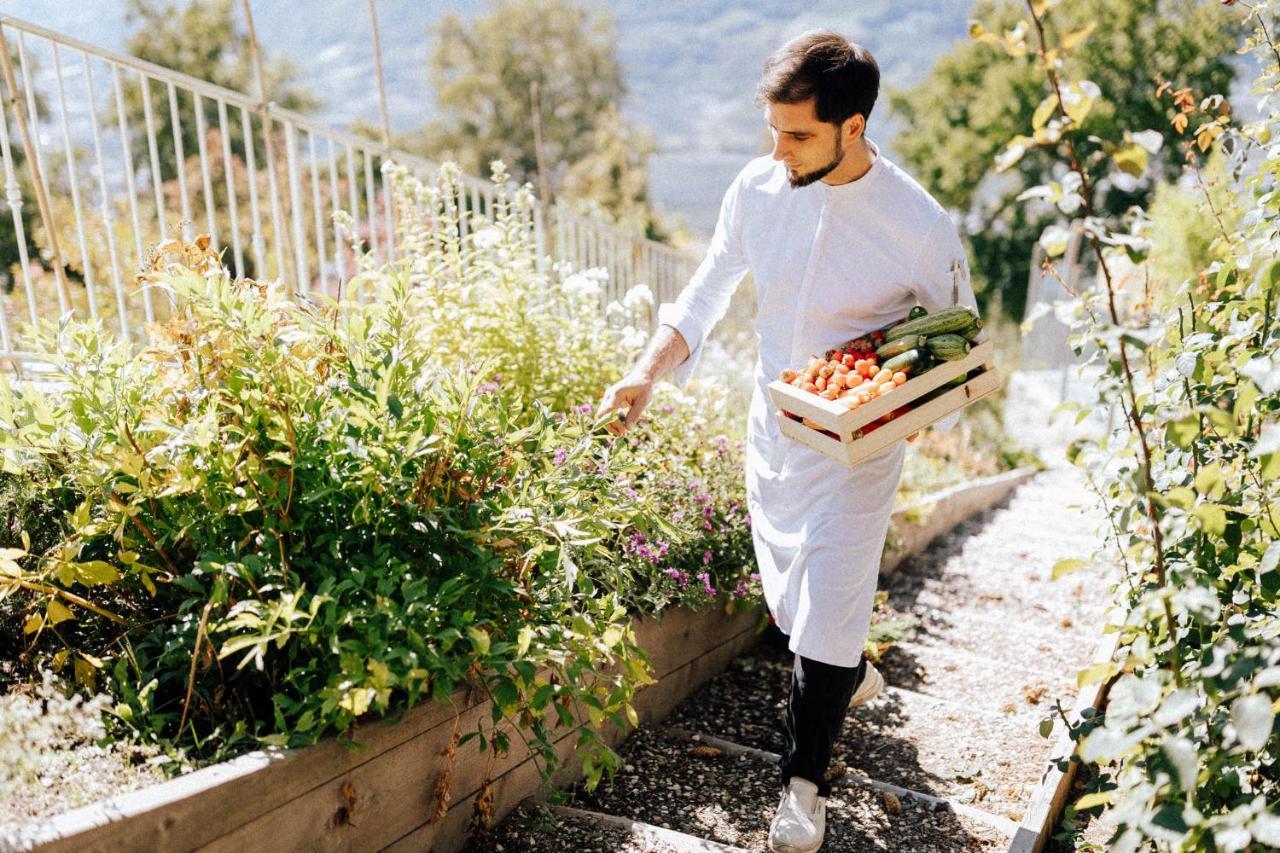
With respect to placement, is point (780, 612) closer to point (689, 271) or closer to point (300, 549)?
point (300, 549)

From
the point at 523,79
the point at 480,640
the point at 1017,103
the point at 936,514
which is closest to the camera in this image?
the point at 480,640

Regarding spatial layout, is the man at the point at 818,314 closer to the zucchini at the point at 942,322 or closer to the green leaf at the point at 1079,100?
the zucchini at the point at 942,322

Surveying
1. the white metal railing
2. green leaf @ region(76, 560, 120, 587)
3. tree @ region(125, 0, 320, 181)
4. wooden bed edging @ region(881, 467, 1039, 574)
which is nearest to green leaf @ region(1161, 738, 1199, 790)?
green leaf @ region(76, 560, 120, 587)

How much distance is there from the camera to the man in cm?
234

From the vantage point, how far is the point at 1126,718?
1359 mm

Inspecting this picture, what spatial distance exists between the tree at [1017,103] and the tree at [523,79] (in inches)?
465

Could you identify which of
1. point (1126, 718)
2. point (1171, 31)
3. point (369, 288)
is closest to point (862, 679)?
point (1126, 718)

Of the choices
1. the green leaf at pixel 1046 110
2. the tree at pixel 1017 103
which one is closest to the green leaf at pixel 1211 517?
the green leaf at pixel 1046 110

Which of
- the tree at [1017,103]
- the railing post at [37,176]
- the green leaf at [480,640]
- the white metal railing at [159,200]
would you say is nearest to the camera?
the green leaf at [480,640]

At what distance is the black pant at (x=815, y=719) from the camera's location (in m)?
2.39

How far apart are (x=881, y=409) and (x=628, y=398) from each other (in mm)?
664

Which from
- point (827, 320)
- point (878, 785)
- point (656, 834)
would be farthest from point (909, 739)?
point (827, 320)

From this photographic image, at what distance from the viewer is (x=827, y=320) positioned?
2559 mm

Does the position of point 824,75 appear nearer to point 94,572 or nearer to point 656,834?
point 656,834
